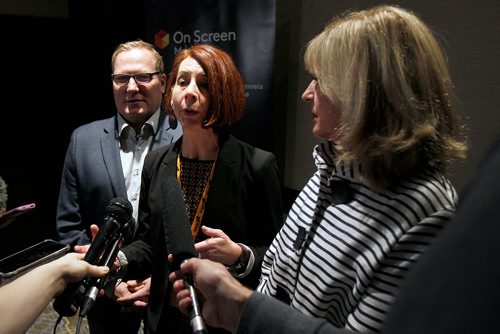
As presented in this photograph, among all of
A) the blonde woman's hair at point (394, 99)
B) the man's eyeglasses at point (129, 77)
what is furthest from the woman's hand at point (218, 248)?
the man's eyeglasses at point (129, 77)

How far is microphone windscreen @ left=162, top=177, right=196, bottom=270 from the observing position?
97cm

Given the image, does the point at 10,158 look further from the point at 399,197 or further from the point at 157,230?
the point at 399,197

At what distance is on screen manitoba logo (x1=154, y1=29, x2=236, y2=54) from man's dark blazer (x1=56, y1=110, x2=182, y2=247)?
1393mm

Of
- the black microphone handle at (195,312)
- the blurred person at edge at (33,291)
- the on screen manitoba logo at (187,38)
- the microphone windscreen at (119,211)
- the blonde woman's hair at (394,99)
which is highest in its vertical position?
the on screen manitoba logo at (187,38)

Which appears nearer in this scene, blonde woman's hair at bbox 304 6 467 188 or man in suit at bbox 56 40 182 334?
blonde woman's hair at bbox 304 6 467 188

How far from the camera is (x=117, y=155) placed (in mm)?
1857

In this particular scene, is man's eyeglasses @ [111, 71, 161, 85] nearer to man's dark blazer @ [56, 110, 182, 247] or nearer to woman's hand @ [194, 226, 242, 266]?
man's dark blazer @ [56, 110, 182, 247]

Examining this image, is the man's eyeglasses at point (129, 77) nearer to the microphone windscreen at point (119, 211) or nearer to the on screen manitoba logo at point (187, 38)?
the microphone windscreen at point (119, 211)

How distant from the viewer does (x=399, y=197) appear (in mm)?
856

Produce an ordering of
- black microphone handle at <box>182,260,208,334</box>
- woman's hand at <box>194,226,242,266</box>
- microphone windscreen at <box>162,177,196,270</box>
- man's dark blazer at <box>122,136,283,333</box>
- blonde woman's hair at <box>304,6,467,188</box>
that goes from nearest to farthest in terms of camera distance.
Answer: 1. black microphone handle at <box>182,260,208,334</box>
2. blonde woman's hair at <box>304,6,467,188</box>
3. microphone windscreen at <box>162,177,196,270</box>
4. woman's hand at <box>194,226,242,266</box>
5. man's dark blazer at <box>122,136,283,333</box>

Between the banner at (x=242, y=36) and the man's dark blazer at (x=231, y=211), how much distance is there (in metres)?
1.57

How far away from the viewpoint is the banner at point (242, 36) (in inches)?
119

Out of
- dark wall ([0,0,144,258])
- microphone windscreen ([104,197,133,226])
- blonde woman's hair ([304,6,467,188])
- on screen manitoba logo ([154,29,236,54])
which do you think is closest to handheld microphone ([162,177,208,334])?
microphone windscreen ([104,197,133,226])

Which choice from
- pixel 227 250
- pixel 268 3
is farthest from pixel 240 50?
pixel 227 250
